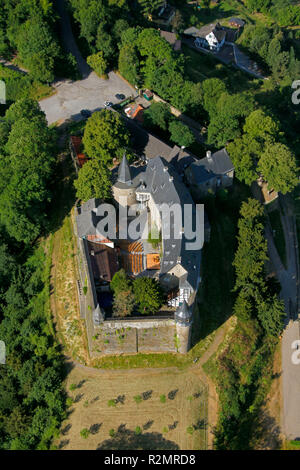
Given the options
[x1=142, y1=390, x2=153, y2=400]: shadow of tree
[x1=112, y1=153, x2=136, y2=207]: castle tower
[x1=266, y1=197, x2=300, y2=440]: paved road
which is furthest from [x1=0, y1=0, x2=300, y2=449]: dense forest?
[x1=142, y1=390, x2=153, y2=400]: shadow of tree

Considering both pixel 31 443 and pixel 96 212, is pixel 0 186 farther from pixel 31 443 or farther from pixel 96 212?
pixel 31 443

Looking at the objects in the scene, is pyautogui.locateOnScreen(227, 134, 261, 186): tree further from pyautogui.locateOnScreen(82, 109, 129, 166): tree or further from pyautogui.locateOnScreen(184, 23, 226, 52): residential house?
pyautogui.locateOnScreen(184, 23, 226, 52): residential house

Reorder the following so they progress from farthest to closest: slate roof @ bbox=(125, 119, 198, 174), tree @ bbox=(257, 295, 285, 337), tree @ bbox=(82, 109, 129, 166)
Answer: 1. slate roof @ bbox=(125, 119, 198, 174)
2. tree @ bbox=(82, 109, 129, 166)
3. tree @ bbox=(257, 295, 285, 337)

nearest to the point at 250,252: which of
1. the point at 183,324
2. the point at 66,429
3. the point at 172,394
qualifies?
the point at 183,324

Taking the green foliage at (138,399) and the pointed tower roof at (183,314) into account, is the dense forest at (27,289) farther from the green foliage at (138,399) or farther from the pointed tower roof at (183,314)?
the pointed tower roof at (183,314)

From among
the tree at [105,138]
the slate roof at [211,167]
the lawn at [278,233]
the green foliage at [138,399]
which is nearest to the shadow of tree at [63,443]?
the green foliage at [138,399]
